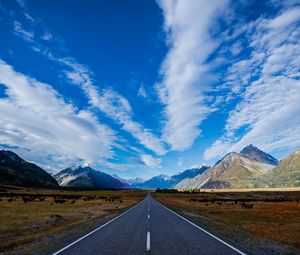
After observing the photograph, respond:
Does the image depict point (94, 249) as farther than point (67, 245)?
No

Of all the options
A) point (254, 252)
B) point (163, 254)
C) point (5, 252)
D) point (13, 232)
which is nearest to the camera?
point (163, 254)

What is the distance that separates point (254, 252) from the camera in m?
11.9

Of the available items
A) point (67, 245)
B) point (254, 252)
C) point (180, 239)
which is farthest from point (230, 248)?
point (67, 245)

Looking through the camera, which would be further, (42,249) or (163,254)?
(42,249)

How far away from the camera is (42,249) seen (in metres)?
12.9

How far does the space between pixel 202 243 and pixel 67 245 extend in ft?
20.8

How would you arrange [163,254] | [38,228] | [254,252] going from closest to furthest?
[163,254] < [254,252] < [38,228]

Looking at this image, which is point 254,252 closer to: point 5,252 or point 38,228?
point 5,252

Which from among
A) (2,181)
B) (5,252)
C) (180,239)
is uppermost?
(2,181)

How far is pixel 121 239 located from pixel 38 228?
33.4 ft

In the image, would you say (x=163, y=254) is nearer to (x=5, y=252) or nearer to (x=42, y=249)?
(x=42, y=249)

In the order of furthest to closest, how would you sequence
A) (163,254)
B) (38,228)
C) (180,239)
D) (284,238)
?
(38,228) < (284,238) < (180,239) < (163,254)

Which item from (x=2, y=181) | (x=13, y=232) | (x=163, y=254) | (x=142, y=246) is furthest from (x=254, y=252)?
(x=2, y=181)

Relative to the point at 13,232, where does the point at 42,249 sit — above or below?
below
